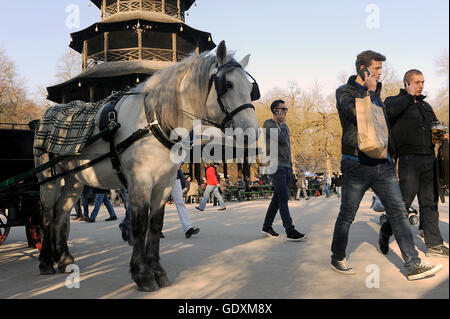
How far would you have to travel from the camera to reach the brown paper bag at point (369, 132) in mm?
3570

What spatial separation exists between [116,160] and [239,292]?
177cm

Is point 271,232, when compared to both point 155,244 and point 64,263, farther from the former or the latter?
point 64,263

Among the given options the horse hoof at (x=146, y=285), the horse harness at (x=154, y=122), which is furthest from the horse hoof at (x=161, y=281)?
the horse harness at (x=154, y=122)

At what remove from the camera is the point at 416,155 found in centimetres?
488

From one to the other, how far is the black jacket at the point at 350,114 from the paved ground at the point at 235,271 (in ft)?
3.35

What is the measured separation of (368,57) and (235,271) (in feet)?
8.91

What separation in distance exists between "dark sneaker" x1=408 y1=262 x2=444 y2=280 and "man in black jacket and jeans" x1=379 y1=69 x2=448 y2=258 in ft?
4.18

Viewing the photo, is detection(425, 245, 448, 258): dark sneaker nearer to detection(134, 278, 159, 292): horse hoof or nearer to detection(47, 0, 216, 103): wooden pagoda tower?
detection(134, 278, 159, 292): horse hoof

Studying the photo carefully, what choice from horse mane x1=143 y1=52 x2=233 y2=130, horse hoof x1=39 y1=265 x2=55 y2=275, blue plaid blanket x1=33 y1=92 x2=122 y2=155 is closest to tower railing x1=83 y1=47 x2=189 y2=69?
blue plaid blanket x1=33 y1=92 x2=122 y2=155

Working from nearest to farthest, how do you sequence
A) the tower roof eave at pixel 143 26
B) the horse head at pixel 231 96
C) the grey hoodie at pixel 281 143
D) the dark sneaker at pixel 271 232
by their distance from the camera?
the horse head at pixel 231 96 < the grey hoodie at pixel 281 143 < the dark sneaker at pixel 271 232 < the tower roof eave at pixel 143 26

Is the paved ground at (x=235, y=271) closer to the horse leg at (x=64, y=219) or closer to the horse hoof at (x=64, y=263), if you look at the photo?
the horse hoof at (x=64, y=263)

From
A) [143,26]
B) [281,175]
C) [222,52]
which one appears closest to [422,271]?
[222,52]

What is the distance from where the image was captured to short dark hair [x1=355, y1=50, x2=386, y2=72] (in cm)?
385

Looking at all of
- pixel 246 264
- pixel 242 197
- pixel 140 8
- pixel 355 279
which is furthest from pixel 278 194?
pixel 140 8
